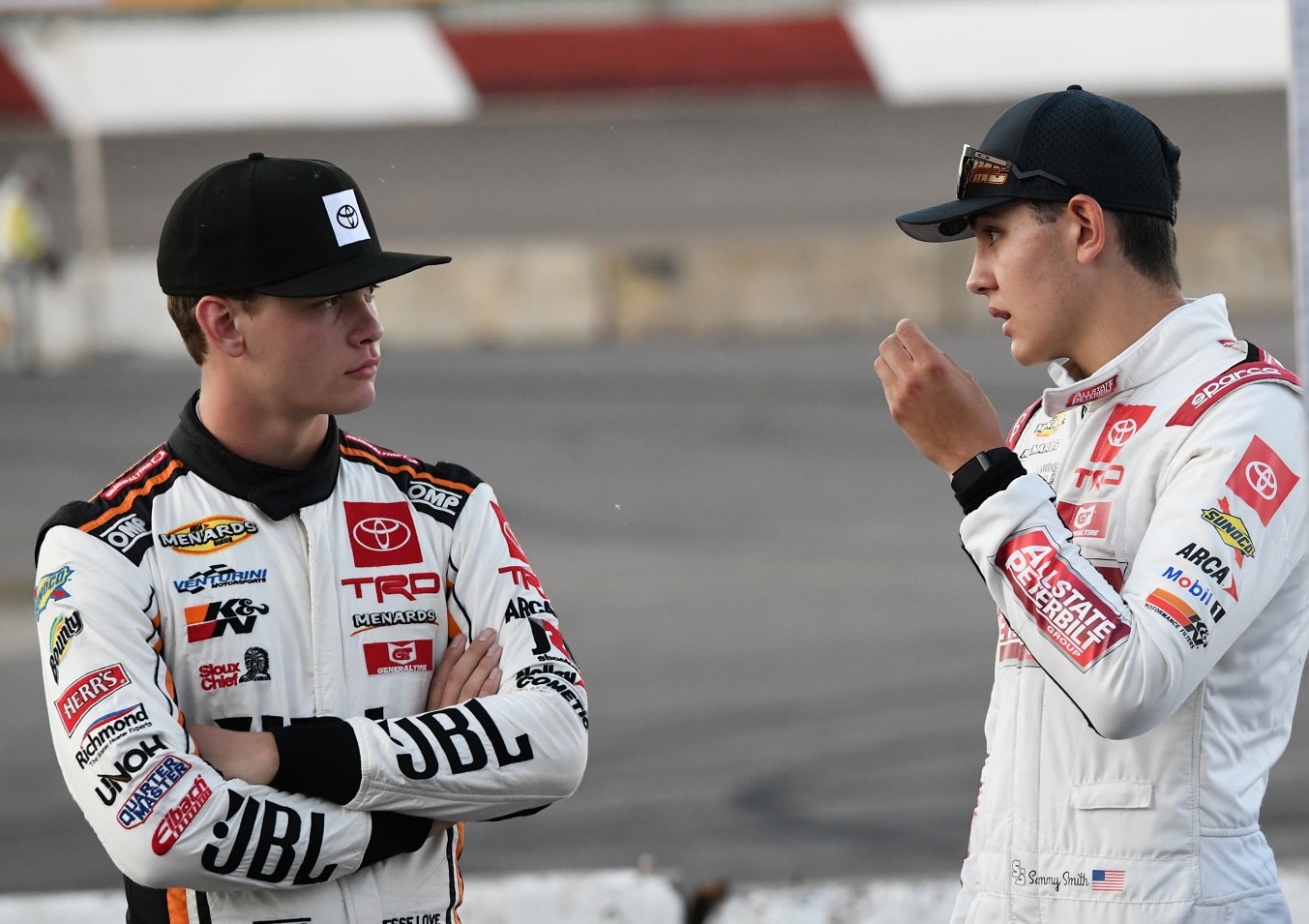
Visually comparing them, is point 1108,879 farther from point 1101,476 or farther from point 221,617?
point 221,617

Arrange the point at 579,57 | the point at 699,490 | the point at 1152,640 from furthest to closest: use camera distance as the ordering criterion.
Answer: the point at 579,57
the point at 699,490
the point at 1152,640

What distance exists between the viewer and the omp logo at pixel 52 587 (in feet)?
7.95

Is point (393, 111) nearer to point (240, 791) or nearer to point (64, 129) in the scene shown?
point (64, 129)

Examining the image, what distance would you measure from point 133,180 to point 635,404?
10.1 metres

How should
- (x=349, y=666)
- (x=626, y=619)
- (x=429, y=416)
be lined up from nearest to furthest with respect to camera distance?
(x=349, y=666) → (x=626, y=619) → (x=429, y=416)

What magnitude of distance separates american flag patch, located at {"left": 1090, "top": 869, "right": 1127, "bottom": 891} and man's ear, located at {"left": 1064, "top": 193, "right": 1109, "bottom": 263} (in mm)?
910

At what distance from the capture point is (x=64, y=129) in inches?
815

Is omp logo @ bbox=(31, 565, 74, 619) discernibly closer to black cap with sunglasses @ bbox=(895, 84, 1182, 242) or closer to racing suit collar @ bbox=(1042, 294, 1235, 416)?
black cap with sunglasses @ bbox=(895, 84, 1182, 242)

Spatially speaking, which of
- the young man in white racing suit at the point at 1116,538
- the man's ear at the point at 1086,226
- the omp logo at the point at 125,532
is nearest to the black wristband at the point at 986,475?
the young man in white racing suit at the point at 1116,538

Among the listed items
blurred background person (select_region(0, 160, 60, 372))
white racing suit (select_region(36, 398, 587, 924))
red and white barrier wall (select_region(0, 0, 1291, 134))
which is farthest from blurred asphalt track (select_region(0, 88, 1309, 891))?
white racing suit (select_region(36, 398, 587, 924))

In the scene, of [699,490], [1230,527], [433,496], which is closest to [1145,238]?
[1230,527]

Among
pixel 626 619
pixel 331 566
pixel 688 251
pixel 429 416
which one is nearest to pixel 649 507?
pixel 626 619

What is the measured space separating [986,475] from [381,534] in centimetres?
100

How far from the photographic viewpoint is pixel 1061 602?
7.02ft
